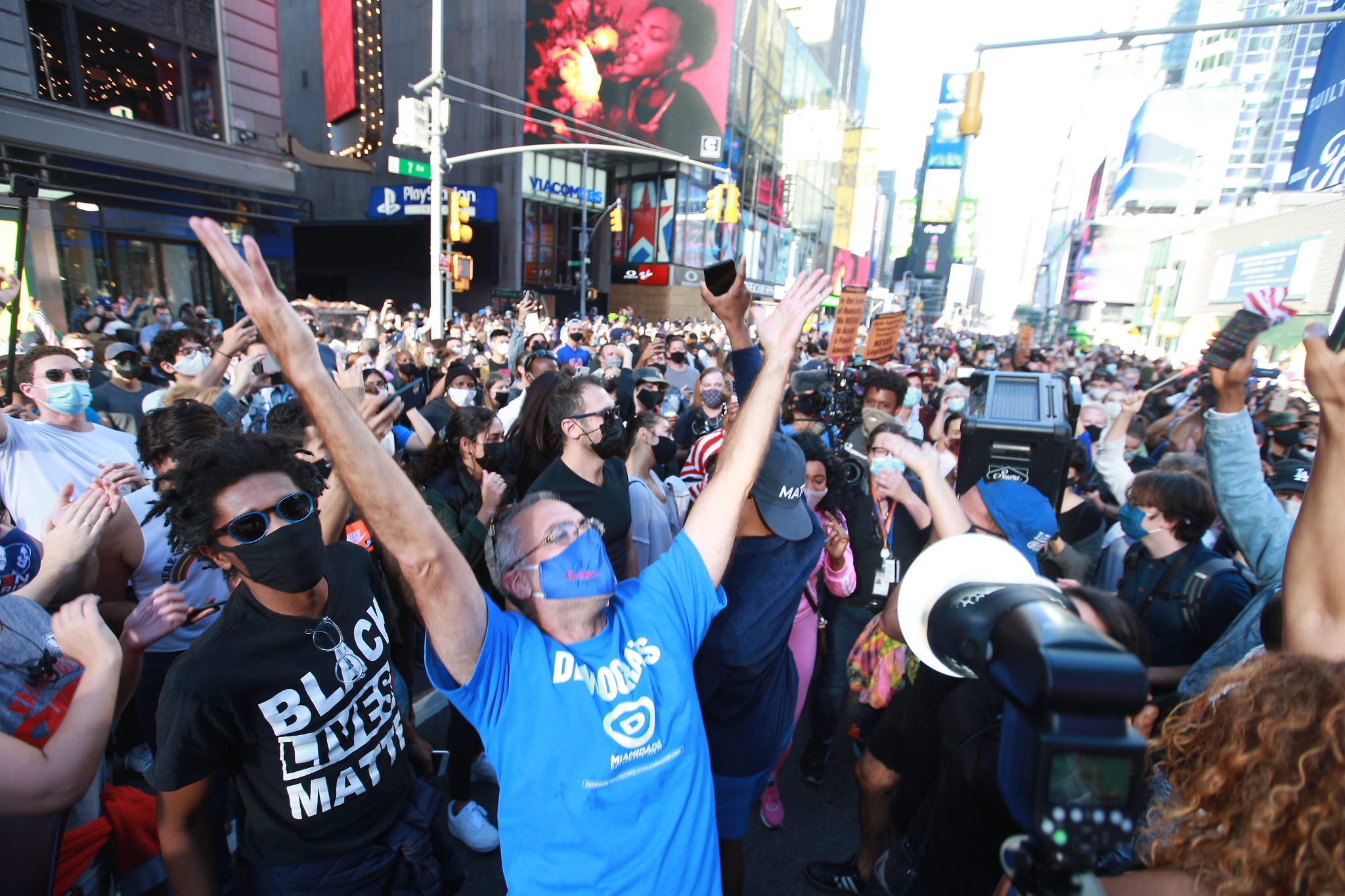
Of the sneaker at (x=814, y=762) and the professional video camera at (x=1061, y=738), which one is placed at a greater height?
the professional video camera at (x=1061, y=738)

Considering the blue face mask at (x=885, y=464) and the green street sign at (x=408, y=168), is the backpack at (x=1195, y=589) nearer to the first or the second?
the blue face mask at (x=885, y=464)

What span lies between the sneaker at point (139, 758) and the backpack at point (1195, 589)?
4.84 metres

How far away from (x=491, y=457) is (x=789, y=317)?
2.15 m

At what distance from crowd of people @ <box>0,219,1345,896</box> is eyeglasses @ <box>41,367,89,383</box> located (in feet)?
0.09

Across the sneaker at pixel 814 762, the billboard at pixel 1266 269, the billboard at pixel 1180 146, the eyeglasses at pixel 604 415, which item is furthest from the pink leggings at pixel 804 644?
the billboard at pixel 1180 146

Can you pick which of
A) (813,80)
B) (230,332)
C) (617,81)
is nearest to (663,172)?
(617,81)

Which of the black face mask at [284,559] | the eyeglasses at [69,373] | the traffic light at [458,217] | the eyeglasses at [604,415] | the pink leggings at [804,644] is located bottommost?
the pink leggings at [804,644]

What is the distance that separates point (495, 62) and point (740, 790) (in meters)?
33.7

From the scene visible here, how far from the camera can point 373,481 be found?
4.37 feet

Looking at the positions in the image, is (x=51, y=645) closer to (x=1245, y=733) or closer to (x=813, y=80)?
(x=1245, y=733)

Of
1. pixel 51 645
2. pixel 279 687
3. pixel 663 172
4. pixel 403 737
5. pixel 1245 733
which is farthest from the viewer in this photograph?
pixel 663 172

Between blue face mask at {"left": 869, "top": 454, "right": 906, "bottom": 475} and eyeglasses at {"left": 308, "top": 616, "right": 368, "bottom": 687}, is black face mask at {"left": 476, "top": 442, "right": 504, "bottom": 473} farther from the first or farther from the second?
blue face mask at {"left": 869, "top": 454, "right": 906, "bottom": 475}

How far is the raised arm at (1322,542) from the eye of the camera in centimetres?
145

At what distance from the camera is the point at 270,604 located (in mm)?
1827
